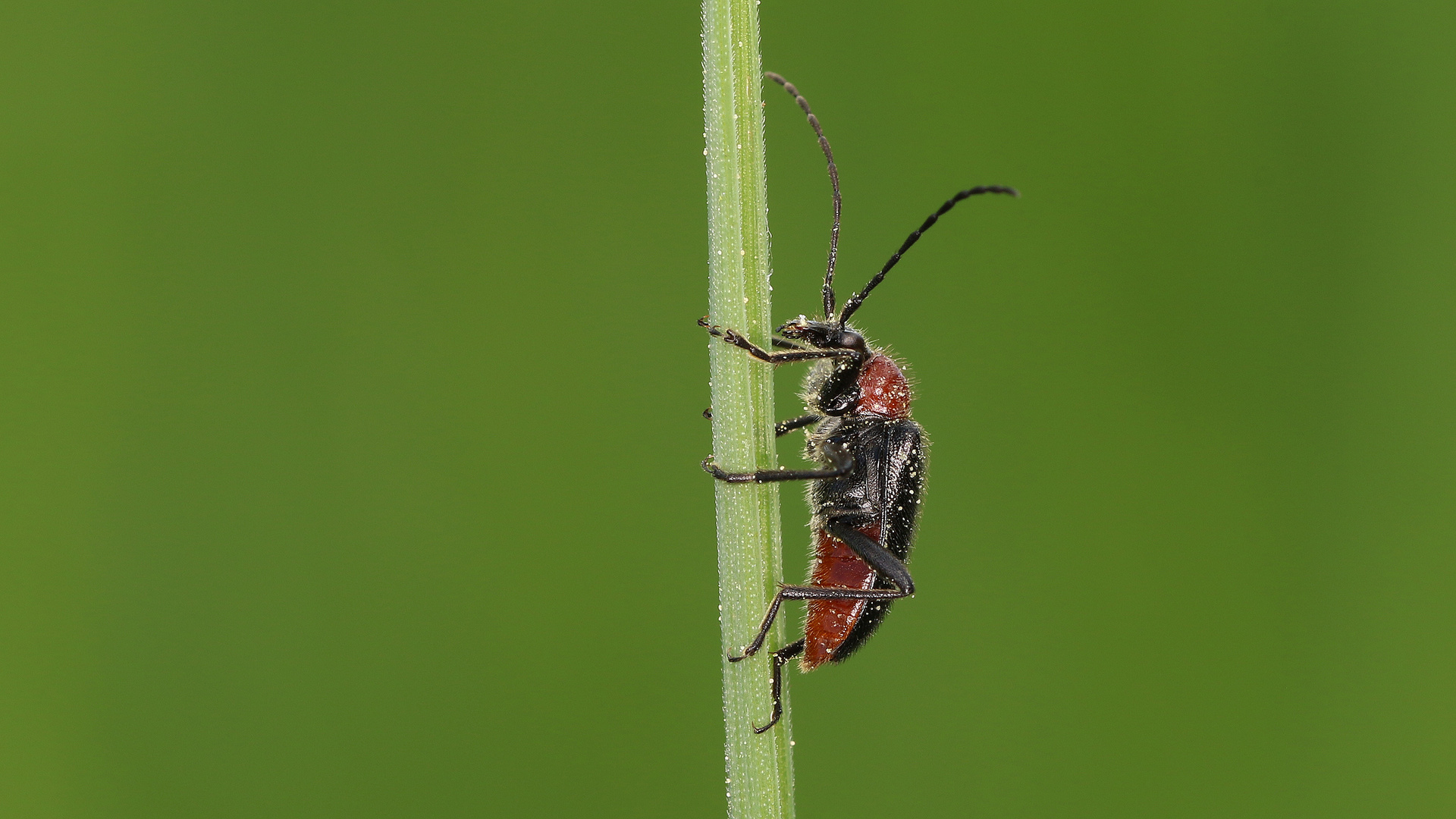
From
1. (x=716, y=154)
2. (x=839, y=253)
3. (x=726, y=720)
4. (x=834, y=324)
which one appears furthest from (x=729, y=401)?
(x=839, y=253)

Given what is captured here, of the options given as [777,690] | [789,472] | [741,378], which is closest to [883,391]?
[789,472]

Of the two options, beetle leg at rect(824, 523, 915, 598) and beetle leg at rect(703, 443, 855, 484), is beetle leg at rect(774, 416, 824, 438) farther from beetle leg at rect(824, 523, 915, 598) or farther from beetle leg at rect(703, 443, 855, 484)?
beetle leg at rect(824, 523, 915, 598)

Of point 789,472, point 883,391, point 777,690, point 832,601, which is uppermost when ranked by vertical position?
point 883,391

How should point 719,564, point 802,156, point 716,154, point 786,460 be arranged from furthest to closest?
point 802,156
point 786,460
point 719,564
point 716,154

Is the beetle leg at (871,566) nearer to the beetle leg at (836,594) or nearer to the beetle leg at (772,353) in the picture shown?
the beetle leg at (836,594)

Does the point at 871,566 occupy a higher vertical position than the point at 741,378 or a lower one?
lower

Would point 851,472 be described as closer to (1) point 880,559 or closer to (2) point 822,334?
(1) point 880,559

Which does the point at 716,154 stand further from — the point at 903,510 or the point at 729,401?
the point at 903,510
